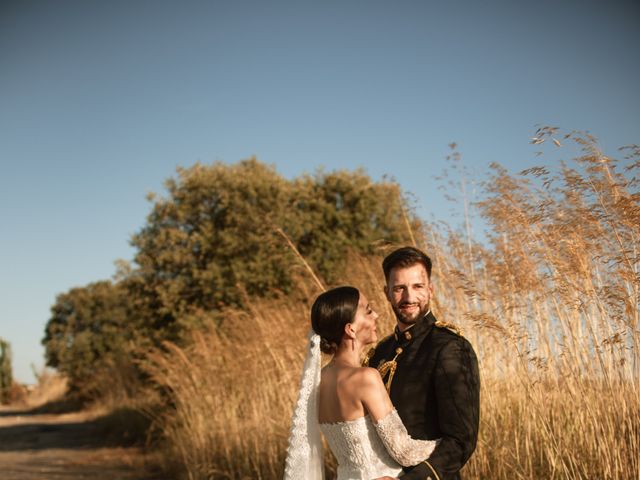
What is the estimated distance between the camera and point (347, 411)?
106 inches

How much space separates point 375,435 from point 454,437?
13.4 inches

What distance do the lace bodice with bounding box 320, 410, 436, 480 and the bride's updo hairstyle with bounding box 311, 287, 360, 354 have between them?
0.38m

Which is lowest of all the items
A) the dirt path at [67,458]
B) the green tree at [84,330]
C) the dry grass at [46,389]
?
the dirt path at [67,458]

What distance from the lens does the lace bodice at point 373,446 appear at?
2.55 m

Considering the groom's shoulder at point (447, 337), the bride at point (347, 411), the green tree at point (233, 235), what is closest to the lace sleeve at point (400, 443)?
the bride at point (347, 411)

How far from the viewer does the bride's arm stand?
255cm

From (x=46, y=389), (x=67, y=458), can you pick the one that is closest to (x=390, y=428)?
(x=67, y=458)

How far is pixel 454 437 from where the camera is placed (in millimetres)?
2518

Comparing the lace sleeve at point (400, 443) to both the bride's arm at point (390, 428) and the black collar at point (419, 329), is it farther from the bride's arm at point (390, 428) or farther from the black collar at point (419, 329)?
the black collar at point (419, 329)

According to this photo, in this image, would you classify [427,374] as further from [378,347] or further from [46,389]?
[46,389]

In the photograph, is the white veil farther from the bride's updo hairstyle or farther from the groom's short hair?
the groom's short hair

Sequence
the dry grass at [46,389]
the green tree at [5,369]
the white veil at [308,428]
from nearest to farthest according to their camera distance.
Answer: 1. the white veil at [308,428]
2. the dry grass at [46,389]
3. the green tree at [5,369]

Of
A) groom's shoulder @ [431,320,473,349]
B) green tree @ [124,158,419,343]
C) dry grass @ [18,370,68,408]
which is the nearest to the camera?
groom's shoulder @ [431,320,473,349]

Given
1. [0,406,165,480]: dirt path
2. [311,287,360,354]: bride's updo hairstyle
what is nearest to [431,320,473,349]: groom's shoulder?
[311,287,360,354]: bride's updo hairstyle
